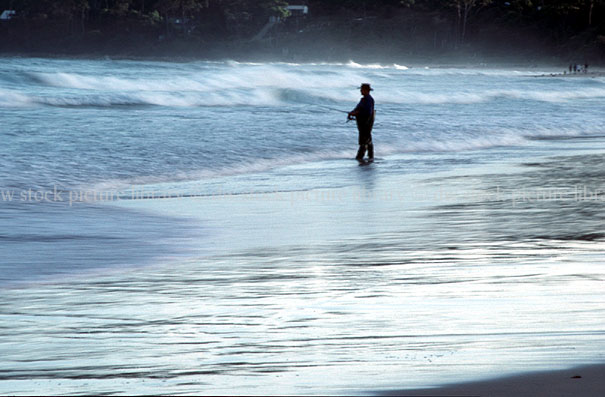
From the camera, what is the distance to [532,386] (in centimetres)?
292

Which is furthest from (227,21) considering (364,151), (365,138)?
(364,151)

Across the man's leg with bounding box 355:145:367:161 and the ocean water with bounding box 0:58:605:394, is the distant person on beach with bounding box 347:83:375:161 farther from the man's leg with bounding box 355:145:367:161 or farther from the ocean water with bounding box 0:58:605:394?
the ocean water with bounding box 0:58:605:394

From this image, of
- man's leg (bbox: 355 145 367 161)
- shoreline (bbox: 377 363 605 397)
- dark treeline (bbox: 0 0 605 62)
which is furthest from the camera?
dark treeline (bbox: 0 0 605 62)

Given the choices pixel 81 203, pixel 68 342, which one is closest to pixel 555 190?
pixel 81 203

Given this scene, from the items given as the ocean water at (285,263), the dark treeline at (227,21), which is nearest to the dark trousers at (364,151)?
the ocean water at (285,263)

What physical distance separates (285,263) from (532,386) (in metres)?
3.08

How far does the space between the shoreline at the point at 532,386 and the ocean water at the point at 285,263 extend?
101 millimetres

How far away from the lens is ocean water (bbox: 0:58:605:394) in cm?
341

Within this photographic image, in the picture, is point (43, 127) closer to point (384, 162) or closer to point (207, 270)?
point (384, 162)

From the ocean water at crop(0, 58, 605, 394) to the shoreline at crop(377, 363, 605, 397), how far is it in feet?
0.33

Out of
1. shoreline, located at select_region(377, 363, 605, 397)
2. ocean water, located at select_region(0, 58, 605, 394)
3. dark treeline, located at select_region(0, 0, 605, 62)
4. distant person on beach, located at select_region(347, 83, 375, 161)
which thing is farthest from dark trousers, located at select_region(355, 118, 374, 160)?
dark treeline, located at select_region(0, 0, 605, 62)

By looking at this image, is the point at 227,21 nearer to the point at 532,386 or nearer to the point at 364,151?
the point at 364,151

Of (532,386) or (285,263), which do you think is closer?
(532,386)

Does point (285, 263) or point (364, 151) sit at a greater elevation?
point (285, 263)
